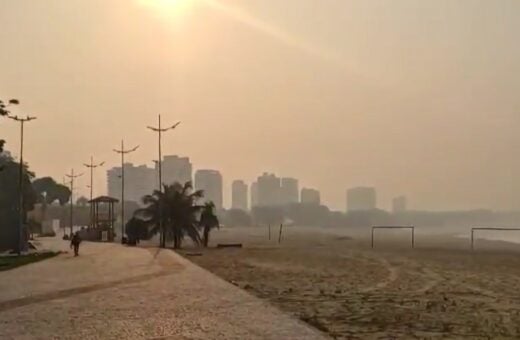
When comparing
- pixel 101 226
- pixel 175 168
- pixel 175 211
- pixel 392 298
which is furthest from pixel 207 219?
pixel 175 168

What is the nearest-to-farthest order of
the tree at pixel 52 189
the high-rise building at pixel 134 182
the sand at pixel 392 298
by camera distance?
1. the sand at pixel 392 298
2. the tree at pixel 52 189
3. the high-rise building at pixel 134 182

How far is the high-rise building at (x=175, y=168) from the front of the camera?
152625mm

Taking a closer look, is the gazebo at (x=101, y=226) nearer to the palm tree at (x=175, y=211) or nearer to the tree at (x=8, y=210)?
the palm tree at (x=175, y=211)

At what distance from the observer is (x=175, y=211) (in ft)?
170

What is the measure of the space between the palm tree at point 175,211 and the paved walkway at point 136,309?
28.6 metres

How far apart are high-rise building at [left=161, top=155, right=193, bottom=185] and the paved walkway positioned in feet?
426

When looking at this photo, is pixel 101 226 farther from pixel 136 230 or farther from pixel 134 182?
pixel 134 182

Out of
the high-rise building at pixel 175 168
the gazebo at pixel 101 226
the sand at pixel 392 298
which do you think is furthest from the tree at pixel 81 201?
the sand at pixel 392 298

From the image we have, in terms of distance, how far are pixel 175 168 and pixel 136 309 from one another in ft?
468

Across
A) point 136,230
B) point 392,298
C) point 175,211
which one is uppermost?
point 175,211

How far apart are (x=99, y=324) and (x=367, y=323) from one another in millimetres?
4162

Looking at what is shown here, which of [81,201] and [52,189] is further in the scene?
[81,201]

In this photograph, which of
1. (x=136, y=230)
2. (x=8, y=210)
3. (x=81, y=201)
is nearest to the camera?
(x=8, y=210)

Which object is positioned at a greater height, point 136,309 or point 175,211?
point 175,211
